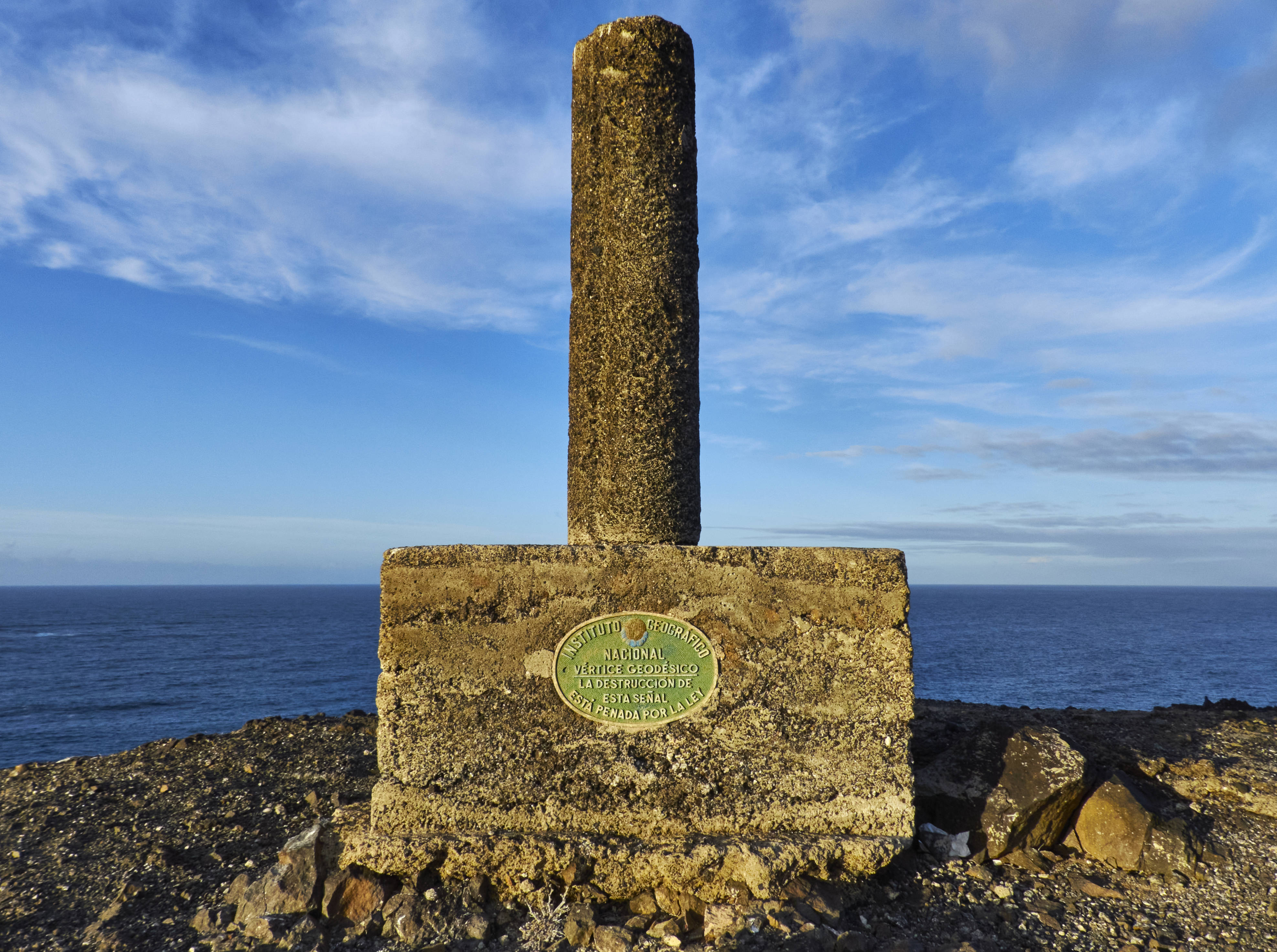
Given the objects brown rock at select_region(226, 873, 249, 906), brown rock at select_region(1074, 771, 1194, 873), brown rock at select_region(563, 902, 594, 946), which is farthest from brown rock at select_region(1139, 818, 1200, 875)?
brown rock at select_region(226, 873, 249, 906)

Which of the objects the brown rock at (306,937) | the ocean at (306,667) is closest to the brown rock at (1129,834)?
the brown rock at (306,937)

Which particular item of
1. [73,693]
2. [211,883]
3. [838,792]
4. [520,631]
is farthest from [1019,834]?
[73,693]

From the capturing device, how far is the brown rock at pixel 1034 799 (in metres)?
4.10

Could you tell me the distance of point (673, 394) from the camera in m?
4.52

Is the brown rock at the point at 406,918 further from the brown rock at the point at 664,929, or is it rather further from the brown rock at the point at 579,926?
the brown rock at the point at 664,929

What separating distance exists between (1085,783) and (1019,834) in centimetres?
49

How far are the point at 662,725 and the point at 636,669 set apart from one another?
307mm

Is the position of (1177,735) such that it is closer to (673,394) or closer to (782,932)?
(782,932)

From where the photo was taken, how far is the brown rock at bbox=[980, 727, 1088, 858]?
410 centimetres

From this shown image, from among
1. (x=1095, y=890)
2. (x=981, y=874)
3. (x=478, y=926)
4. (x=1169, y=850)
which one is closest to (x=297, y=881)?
(x=478, y=926)

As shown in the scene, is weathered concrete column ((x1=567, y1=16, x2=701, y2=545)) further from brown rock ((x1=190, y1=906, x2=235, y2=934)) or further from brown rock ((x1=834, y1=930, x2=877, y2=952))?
brown rock ((x1=190, y1=906, x2=235, y2=934))

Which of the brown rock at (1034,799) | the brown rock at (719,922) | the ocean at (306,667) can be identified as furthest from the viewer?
the ocean at (306,667)

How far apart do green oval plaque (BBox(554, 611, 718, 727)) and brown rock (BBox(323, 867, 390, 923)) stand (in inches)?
48.9

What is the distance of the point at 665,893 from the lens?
3.63m
